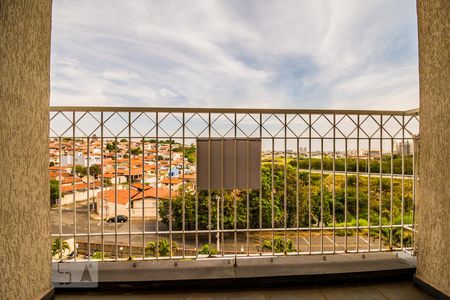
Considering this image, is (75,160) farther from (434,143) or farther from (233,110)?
(434,143)

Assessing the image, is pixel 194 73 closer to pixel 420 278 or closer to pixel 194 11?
pixel 194 11

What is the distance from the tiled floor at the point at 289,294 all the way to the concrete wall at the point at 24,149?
22.5 inches

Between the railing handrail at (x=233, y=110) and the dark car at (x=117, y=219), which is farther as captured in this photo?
the dark car at (x=117, y=219)

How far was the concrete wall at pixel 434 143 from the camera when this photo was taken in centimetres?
185

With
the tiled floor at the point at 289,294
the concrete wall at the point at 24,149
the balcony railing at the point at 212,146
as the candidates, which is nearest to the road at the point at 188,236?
the balcony railing at the point at 212,146

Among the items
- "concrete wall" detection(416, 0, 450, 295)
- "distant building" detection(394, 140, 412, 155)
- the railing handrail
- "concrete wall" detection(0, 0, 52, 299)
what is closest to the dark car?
"concrete wall" detection(0, 0, 52, 299)

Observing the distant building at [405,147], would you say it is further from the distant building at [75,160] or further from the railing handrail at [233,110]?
the distant building at [75,160]

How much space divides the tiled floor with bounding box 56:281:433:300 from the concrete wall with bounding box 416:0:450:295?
26cm

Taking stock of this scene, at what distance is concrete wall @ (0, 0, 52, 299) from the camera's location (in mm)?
1464

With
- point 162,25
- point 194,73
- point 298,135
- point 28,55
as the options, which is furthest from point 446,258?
point 194,73

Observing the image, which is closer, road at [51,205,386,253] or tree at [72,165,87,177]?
road at [51,205,386,253]

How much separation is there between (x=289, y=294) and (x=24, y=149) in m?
2.40

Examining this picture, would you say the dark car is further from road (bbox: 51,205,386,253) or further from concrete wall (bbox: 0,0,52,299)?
concrete wall (bbox: 0,0,52,299)

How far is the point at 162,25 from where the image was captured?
3619 millimetres
